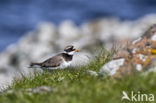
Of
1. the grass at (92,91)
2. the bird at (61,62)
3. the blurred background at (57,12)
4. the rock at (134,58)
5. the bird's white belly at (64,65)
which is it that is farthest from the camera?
the blurred background at (57,12)

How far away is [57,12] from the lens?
212ft

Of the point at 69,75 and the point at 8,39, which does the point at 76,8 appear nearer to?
the point at 8,39

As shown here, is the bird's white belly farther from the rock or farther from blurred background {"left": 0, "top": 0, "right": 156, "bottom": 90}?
blurred background {"left": 0, "top": 0, "right": 156, "bottom": 90}

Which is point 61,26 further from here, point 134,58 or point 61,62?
point 134,58

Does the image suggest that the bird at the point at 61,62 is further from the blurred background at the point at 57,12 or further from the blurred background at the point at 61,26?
the blurred background at the point at 57,12

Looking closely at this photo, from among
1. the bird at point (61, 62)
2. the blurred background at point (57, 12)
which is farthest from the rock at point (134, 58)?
the blurred background at point (57, 12)

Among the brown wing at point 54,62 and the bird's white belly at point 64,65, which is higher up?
the brown wing at point 54,62

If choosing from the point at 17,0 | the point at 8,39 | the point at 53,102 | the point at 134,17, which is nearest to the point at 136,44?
the point at 53,102

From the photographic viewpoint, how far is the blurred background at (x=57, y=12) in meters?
57.0

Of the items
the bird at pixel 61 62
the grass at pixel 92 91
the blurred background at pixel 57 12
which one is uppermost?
the blurred background at pixel 57 12

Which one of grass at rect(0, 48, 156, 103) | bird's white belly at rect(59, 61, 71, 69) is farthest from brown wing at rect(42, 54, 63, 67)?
grass at rect(0, 48, 156, 103)

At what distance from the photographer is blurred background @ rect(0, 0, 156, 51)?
5701 centimetres

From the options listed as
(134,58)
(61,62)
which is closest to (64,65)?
(61,62)

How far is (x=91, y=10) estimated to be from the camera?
63688 millimetres
